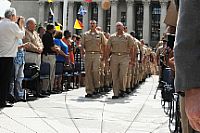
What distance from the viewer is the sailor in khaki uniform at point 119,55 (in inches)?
458

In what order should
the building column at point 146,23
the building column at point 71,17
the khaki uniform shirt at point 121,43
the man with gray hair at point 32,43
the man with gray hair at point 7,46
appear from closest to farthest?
the man with gray hair at point 7,46, the man with gray hair at point 32,43, the khaki uniform shirt at point 121,43, the building column at point 146,23, the building column at point 71,17

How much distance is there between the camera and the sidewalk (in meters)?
6.53

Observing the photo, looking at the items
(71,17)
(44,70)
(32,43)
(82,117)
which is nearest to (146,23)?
(71,17)

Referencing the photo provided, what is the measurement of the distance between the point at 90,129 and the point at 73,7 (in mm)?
79720

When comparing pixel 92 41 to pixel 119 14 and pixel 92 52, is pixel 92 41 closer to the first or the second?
pixel 92 52

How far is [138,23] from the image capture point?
273ft

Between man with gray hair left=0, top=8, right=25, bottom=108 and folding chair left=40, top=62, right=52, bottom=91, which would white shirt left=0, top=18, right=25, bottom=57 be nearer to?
man with gray hair left=0, top=8, right=25, bottom=108

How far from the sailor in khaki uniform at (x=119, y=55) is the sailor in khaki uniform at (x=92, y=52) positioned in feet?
1.33

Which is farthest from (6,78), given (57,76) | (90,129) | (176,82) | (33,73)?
(176,82)

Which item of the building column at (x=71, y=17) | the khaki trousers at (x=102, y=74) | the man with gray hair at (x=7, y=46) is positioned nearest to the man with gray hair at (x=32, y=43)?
the man with gray hair at (x=7, y=46)

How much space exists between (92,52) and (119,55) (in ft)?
2.62

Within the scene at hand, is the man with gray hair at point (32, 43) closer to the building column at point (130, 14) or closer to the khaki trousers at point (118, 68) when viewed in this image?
the khaki trousers at point (118, 68)

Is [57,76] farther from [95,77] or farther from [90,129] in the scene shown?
[90,129]

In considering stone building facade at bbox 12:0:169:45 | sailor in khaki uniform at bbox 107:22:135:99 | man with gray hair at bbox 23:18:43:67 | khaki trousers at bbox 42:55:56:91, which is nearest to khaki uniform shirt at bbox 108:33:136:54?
sailor in khaki uniform at bbox 107:22:135:99
